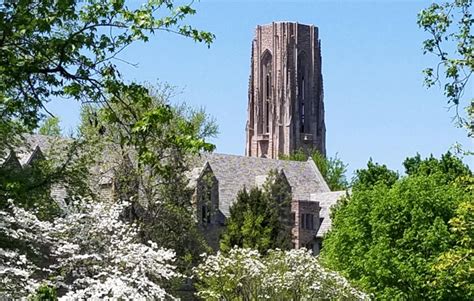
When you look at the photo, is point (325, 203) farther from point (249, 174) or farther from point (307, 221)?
point (249, 174)

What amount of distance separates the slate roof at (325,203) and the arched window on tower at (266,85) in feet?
218

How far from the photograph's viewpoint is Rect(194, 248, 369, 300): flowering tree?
38.0m

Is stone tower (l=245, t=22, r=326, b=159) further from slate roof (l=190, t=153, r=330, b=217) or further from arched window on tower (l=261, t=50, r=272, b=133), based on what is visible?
slate roof (l=190, t=153, r=330, b=217)

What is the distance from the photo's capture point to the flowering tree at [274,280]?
38.0m

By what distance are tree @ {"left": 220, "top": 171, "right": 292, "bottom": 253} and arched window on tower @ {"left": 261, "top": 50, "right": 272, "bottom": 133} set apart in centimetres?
7841

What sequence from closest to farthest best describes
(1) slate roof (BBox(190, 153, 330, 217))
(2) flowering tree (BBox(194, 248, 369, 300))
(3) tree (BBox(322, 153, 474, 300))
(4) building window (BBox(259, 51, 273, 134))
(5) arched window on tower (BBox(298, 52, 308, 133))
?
(2) flowering tree (BBox(194, 248, 369, 300)) < (3) tree (BBox(322, 153, 474, 300)) < (1) slate roof (BBox(190, 153, 330, 217)) < (5) arched window on tower (BBox(298, 52, 308, 133)) < (4) building window (BBox(259, 51, 273, 134))

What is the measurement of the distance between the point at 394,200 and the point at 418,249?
2.39 m

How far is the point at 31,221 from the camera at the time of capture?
28.6 meters

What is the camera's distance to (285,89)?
13662 centimetres

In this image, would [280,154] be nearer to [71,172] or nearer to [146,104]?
[71,172]

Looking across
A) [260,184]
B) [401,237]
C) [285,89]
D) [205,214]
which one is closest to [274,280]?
[401,237]

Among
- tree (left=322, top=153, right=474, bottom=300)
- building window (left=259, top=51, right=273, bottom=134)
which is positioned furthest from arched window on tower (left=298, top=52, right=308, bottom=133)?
tree (left=322, top=153, right=474, bottom=300)

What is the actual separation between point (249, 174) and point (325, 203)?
5.47 m

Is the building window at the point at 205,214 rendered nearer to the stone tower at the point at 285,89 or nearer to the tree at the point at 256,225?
the tree at the point at 256,225
